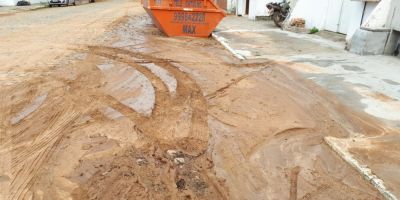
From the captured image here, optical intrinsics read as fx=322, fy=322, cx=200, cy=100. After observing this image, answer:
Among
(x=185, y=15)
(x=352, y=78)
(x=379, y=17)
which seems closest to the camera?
(x=352, y=78)

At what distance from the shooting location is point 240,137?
4258 mm

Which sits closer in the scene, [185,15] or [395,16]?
[395,16]

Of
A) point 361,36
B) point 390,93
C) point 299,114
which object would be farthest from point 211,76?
point 361,36

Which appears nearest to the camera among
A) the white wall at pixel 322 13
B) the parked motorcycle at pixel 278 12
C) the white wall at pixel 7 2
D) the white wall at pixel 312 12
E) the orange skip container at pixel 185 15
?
the white wall at pixel 322 13

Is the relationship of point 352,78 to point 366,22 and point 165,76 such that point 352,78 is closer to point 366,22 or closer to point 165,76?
point 366,22

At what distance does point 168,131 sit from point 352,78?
416 cm

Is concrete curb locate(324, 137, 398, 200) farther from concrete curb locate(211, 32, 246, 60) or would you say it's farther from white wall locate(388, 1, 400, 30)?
white wall locate(388, 1, 400, 30)

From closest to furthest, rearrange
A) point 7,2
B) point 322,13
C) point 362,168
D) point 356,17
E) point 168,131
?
point 362,168 < point 168,131 < point 356,17 < point 322,13 < point 7,2

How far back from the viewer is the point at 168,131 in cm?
439

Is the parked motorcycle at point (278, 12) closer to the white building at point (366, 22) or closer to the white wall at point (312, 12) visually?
the white wall at point (312, 12)

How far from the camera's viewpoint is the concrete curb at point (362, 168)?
3156 millimetres

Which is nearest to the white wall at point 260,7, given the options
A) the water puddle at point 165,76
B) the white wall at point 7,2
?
the water puddle at point 165,76

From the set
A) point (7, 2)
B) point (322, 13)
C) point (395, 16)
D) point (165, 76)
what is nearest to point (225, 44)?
point (165, 76)

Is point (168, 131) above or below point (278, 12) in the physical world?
below
